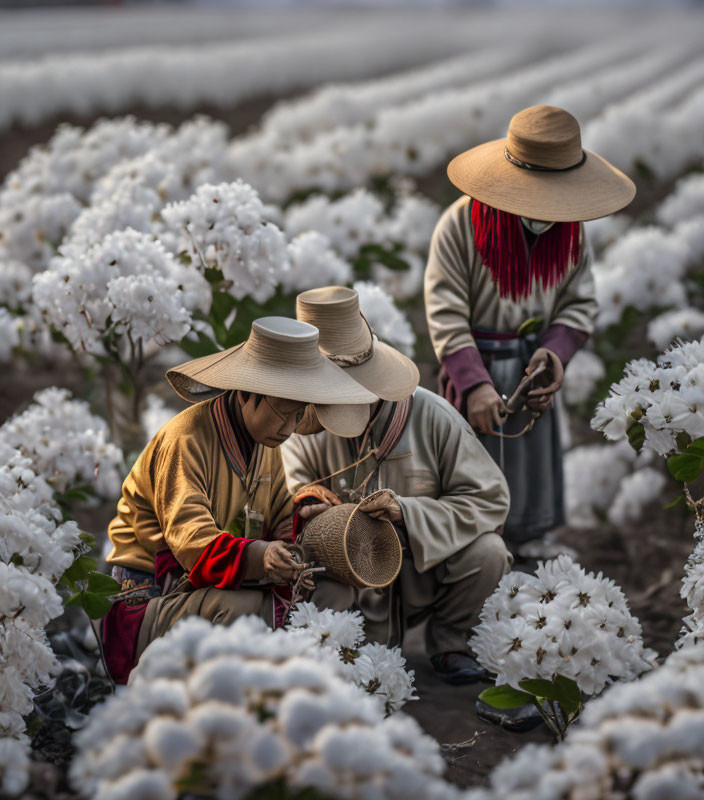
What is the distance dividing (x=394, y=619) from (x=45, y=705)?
1.20 metres

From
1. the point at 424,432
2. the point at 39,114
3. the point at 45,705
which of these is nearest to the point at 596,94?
the point at 39,114

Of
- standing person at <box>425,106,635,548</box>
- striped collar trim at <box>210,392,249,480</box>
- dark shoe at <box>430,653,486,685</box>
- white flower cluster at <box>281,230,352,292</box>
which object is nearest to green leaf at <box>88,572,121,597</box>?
striped collar trim at <box>210,392,249,480</box>

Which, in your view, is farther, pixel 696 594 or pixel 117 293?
pixel 117 293

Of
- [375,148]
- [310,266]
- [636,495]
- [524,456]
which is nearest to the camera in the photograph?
[524,456]

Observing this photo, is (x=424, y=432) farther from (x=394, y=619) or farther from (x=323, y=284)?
(x=323, y=284)

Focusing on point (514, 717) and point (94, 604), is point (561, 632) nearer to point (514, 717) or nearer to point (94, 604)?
point (514, 717)

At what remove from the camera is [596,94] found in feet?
40.8

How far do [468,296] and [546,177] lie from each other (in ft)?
1.74

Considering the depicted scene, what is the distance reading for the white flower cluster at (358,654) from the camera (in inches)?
104

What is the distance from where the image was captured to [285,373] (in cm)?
265

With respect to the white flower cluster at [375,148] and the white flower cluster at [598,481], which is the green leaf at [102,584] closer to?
the white flower cluster at [598,481]

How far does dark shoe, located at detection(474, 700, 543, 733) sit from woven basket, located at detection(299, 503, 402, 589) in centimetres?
70

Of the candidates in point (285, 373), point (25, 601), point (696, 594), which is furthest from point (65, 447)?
point (696, 594)

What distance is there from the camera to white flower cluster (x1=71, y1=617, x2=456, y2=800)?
165 cm
